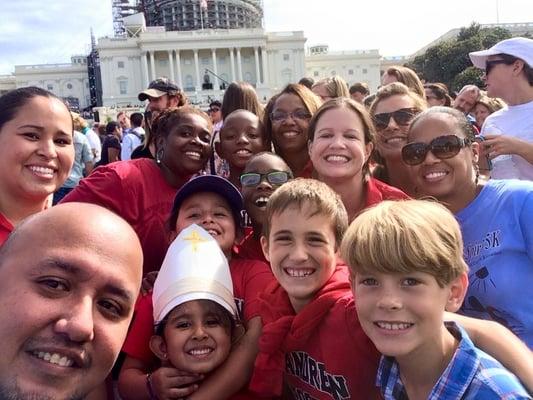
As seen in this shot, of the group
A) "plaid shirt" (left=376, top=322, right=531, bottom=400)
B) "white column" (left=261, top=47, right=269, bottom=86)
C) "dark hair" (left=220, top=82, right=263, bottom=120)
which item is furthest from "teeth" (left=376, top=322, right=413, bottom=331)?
"white column" (left=261, top=47, right=269, bottom=86)

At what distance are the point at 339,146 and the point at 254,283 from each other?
107cm

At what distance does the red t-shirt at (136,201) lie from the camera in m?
Result: 3.22

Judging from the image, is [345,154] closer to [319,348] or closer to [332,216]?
[332,216]

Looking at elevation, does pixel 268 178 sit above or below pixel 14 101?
below

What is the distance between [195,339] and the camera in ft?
7.82

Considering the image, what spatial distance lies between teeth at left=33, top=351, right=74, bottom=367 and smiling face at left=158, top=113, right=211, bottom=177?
197 centimetres

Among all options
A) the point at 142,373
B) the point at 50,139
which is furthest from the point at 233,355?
the point at 50,139

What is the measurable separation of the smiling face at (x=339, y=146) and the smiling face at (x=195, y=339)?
1241mm

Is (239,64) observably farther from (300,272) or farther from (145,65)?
(300,272)

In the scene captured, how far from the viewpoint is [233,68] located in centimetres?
7394

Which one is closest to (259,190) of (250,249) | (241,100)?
(250,249)

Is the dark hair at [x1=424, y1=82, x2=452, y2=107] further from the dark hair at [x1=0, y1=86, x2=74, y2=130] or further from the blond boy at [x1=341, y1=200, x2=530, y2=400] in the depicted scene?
the dark hair at [x1=0, y1=86, x2=74, y2=130]

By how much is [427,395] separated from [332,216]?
927mm

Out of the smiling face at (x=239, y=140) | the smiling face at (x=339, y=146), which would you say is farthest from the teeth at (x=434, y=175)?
the smiling face at (x=239, y=140)
